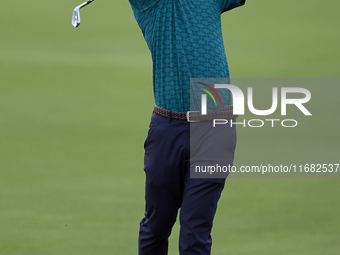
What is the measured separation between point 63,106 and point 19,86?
0.45m

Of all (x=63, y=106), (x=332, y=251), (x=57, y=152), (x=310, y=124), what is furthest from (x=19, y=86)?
(x=332, y=251)

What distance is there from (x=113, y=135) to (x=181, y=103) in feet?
7.57

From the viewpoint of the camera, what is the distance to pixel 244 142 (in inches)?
Result: 169

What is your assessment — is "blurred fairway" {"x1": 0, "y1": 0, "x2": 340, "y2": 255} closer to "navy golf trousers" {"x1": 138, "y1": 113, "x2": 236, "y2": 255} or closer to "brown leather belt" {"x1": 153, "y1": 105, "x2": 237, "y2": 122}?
"navy golf trousers" {"x1": 138, "y1": 113, "x2": 236, "y2": 255}

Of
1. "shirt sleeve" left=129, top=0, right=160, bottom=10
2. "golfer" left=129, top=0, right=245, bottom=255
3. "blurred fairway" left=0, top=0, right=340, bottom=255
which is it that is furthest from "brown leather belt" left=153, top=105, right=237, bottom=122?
"blurred fairway" left=0, top=0, right=340, bottom=255

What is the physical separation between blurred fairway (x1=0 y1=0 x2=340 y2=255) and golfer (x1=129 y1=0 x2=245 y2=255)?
2.70 feet

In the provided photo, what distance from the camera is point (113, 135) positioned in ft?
14.1

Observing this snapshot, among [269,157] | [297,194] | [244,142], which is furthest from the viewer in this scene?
[244,142]

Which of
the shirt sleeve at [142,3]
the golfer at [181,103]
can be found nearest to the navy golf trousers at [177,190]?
the golfer at [181,103]

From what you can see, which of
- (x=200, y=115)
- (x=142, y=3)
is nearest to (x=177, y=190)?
(x=200, y=115)

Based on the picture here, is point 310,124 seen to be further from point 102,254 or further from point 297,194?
point 102,254

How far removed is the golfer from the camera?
2023 millimetres

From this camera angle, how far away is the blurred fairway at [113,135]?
306 cm

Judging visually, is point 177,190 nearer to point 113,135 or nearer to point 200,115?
point 200,115
